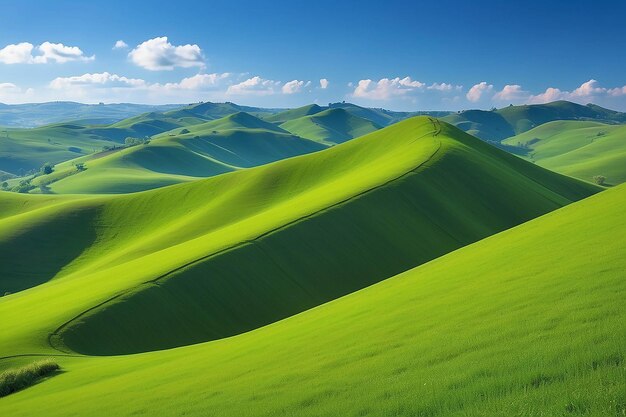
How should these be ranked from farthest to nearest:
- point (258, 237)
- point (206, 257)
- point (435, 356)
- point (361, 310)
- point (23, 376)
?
point (258, 237), point (206, 257), point (23, 376), point (361, 310), point (435, 356)

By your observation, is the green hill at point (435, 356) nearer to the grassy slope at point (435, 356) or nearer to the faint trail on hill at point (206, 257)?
the grassy slope at point (435, 356)

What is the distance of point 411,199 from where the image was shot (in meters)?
58.2

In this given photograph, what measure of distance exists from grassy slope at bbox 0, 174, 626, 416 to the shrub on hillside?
1.05m

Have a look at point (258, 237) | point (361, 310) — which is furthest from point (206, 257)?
point (361, 310)

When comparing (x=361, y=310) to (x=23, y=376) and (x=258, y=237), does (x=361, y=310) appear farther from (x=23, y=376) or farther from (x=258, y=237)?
(x=258, y=237)

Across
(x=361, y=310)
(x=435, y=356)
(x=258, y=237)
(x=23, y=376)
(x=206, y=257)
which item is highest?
(x=435, y=356)

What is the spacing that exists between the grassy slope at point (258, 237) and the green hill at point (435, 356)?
9.71 metres

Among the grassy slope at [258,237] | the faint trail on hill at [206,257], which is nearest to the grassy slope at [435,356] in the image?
the faint trail on hill at [206,257]

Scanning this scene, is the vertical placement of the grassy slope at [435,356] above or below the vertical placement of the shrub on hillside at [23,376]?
above

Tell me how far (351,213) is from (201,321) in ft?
63.0

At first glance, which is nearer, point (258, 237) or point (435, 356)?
point (435, 356)

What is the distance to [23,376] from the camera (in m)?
25.5

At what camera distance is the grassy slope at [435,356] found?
11.9 m

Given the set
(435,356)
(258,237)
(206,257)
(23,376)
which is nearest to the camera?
(435,356)
